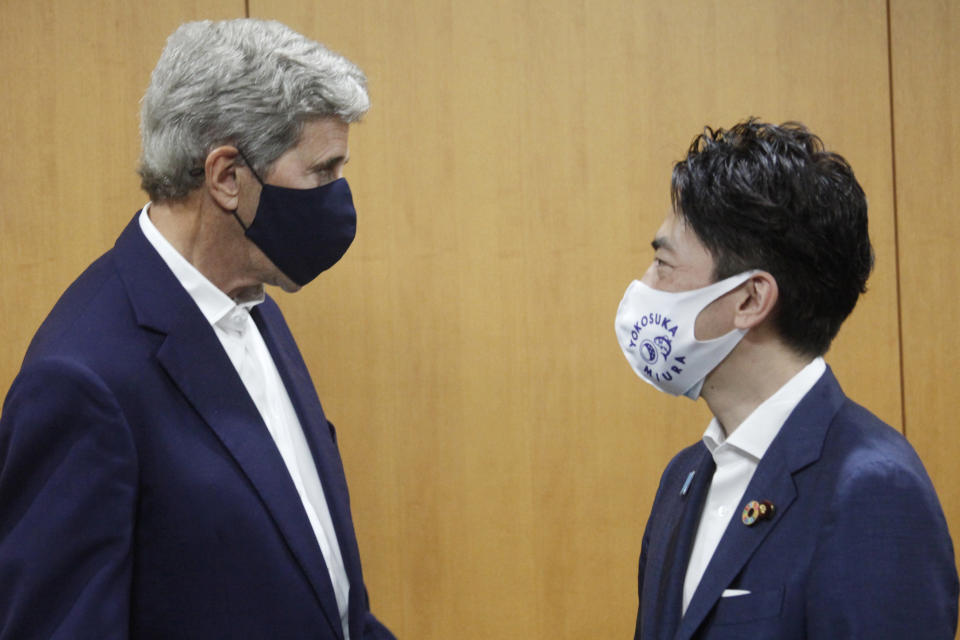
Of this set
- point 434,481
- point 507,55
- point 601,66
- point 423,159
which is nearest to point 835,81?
point 601,66

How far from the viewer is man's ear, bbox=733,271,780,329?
4.41 feet

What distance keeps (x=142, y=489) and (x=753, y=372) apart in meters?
0.89

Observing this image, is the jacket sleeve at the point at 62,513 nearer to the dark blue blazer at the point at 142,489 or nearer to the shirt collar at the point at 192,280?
the dark blue blazer at the point at 142,489

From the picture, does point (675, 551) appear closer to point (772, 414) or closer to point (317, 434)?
point (772, 414)

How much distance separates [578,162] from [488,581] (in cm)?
109

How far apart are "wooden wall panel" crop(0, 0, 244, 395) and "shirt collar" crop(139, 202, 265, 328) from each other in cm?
83

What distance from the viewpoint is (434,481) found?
2365 millimetres

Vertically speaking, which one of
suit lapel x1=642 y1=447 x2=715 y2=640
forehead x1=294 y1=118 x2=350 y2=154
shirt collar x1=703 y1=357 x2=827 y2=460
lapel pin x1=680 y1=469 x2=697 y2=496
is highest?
forehead x1=294 y1=118 x2=350 y2=154

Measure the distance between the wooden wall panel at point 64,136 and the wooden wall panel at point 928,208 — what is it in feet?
5.94

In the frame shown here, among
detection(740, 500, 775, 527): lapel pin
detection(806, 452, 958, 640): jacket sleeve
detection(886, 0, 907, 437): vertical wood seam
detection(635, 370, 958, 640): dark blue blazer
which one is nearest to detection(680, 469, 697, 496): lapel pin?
detection(635, 370, 958, 640): dark blue blazer

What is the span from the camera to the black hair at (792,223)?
133cm

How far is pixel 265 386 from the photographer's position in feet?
5.31

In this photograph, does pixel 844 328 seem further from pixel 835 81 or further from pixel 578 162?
pixel 578 162

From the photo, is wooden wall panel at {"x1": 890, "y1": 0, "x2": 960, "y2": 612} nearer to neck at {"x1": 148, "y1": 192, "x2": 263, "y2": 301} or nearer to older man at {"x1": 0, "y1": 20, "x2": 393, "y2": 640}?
older man at {"x1": 0, "y1": 20, "x2": 393, "y2": 640}
